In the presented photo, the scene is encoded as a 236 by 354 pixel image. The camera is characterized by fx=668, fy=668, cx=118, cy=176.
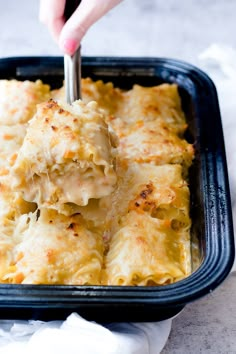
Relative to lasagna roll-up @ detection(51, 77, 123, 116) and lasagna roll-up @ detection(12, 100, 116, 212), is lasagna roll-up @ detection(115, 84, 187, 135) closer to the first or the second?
lasagna roll-up @ detection(51, 77, 123, 116)

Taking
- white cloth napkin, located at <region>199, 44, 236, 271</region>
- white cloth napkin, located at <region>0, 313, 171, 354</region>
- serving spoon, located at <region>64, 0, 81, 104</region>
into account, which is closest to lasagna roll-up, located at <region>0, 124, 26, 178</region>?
serving spoon, located at <region>64, 0, 81, 104</region>

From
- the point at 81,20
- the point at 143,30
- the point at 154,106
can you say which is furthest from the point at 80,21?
the point at 143,30

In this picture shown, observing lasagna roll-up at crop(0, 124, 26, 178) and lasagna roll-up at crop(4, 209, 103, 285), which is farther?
lasagna roll-up at crop(0, 124, 26, 178)

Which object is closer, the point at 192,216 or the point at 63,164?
the point at 63,164

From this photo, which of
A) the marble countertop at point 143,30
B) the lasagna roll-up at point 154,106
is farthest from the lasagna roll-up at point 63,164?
the marble countertop at point 143,30

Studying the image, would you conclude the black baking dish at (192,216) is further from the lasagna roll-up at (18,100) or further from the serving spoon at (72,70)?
the serving spoon at (72,70)

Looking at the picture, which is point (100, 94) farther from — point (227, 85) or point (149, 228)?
point (149, 228)

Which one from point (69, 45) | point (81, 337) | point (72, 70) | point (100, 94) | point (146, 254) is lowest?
point (81, 337)
